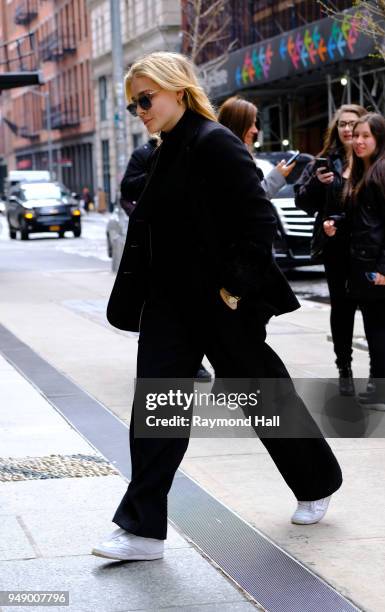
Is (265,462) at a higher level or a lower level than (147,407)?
lower

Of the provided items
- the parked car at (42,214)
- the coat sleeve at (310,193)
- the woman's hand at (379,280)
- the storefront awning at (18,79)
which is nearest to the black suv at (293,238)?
the storefront awning at (18,79)

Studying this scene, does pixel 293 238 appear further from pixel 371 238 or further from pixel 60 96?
pixel 60 96

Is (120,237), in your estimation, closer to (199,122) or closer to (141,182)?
(141,182)

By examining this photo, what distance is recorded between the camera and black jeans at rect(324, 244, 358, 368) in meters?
7.73

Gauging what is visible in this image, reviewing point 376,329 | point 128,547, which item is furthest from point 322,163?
point 128,547

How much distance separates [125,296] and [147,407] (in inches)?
16.7

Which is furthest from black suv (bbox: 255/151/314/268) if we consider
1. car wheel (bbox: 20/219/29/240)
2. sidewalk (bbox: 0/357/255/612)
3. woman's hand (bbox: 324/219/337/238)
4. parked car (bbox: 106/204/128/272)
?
car wheel (bbox: 20/219/29/240)

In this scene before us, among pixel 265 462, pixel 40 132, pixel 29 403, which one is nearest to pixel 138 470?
pixel 265 462

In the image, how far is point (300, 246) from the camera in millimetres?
18531

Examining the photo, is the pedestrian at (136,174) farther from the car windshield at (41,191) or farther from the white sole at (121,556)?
the car windshield at (41,191)

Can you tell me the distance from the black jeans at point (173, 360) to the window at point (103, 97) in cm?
6515

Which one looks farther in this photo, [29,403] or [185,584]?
[29,403]

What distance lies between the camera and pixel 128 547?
4508 millimetres

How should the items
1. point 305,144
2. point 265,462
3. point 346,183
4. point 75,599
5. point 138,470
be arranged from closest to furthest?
point 75,599 < point 138,470 < point 265,462 < point 346,183 < point 305,144
